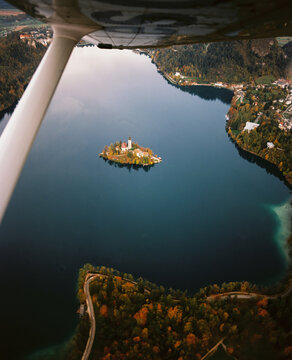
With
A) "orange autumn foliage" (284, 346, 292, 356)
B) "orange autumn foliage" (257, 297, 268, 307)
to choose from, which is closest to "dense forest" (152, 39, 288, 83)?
"orange autumn foliage" (257, 297, 268, 307)

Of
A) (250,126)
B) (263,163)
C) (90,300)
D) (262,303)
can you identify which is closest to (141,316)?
(90,300)

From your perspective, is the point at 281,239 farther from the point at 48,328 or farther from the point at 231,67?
the point at 231,67

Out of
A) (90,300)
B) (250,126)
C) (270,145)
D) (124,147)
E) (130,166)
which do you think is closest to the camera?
(90,300)

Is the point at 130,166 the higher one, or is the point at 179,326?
the point at 130,166

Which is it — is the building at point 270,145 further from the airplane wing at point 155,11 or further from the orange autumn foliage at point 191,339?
the airplane wing at point 155,11

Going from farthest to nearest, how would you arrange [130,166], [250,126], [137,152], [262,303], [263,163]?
[250,126] → [263,163] → [137,152] → [130,166] → [262,303]

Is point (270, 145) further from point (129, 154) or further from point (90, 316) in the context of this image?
point (90, 316)

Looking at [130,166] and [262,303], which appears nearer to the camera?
[262,303]

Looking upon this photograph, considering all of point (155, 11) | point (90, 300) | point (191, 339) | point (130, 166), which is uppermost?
point (130, 166)
